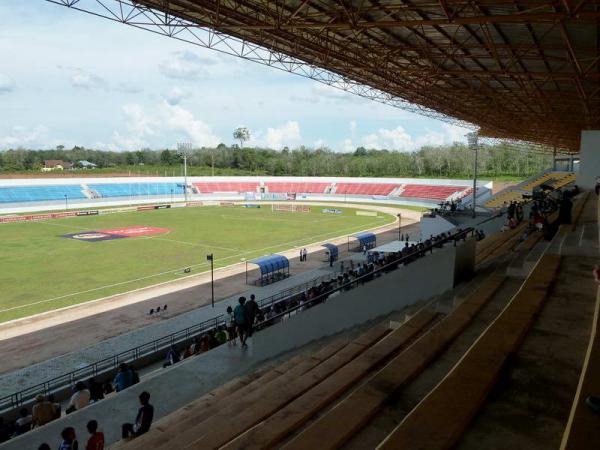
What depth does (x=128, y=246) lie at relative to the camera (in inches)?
1475

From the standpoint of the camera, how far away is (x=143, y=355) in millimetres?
13898

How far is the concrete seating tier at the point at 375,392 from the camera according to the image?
326 cm

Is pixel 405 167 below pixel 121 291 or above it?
above

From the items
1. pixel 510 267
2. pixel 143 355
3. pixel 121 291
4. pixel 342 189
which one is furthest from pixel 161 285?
pixel 342 189

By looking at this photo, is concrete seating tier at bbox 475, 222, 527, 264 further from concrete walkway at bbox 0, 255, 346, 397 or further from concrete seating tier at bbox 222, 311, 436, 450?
concrete walkway at bbox 0, 255, 346, 397

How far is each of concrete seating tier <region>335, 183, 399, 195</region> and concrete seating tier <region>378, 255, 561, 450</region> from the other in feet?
254

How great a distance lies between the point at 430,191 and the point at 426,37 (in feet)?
196

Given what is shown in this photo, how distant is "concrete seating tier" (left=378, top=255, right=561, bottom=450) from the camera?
2.85 m

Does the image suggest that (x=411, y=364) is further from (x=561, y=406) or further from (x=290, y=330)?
(x=290, y=330)

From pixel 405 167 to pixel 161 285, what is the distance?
326ft

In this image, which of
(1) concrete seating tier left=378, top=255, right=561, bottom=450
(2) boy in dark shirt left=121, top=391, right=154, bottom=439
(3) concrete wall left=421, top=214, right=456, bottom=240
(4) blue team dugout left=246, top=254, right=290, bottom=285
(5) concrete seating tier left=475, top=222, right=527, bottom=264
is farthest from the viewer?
(3) concrete wall left=421, top=214, right=456, bottom=240

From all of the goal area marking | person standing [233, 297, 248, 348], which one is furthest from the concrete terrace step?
the goal area marking

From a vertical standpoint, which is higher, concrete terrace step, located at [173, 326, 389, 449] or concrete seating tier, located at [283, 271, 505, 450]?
concrete seating tier, located at [283, 271, 505, 450]

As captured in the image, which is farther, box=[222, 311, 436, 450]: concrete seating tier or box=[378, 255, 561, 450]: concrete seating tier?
box=[222, 311, 436, 450]: concrete seating tier
